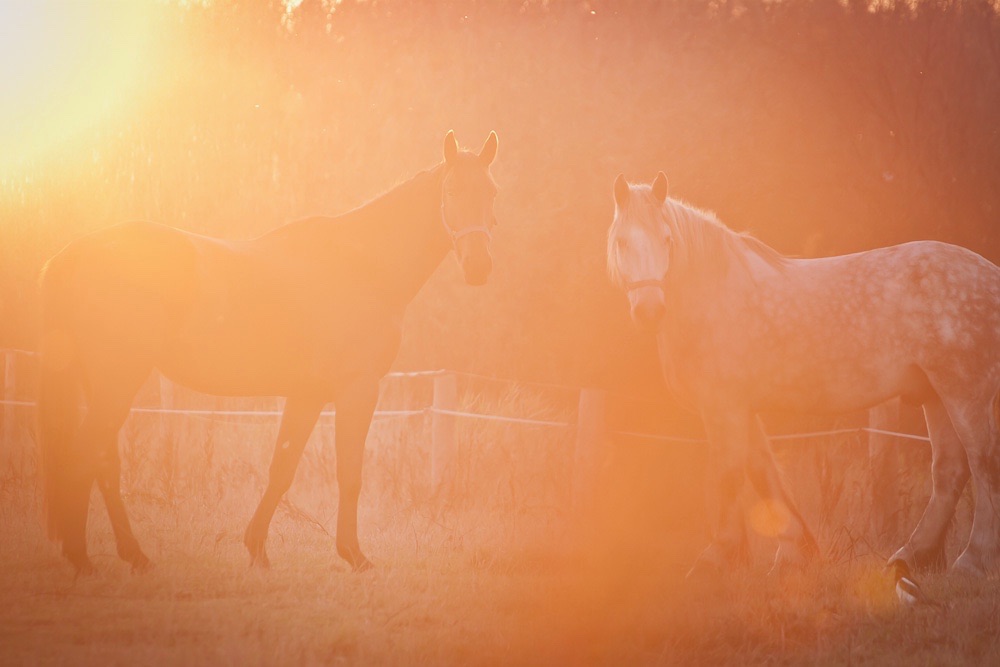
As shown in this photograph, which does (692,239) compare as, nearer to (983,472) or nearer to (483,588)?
(983,472)

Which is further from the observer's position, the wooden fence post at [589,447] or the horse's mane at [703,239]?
the wooden fence post at [589,447]

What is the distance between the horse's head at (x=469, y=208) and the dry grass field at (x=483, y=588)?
210cm

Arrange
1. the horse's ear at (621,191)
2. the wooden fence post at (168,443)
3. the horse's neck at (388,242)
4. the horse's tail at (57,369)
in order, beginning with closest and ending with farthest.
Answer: the horse's tail at (57,369), the horse's ear at (621,191), the horse's neck at (388,242), the wooden fence post at (168,443)

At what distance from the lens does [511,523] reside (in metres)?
8.20

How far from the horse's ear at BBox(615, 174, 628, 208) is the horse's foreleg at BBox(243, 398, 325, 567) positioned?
253 centimetres

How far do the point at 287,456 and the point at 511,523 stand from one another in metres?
2.13

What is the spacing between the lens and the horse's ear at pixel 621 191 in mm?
6668

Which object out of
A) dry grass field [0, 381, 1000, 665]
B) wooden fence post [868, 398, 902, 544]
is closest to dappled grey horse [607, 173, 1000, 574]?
dry grass field [0, 381, 1000, 665]

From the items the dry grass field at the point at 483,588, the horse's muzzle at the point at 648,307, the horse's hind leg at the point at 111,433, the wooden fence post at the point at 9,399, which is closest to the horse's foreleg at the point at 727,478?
the dry grass field at the point at 483,588

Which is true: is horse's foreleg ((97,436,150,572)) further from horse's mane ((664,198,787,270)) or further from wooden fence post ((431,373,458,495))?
horse's mane ((664,198,787,270))

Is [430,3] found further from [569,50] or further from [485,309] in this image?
[485,309]

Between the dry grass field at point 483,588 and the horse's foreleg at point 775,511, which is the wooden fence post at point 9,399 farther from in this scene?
the horse's foreleg at point 775,511

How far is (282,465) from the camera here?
273 inches

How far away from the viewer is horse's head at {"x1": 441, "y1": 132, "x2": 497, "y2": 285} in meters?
6.69
